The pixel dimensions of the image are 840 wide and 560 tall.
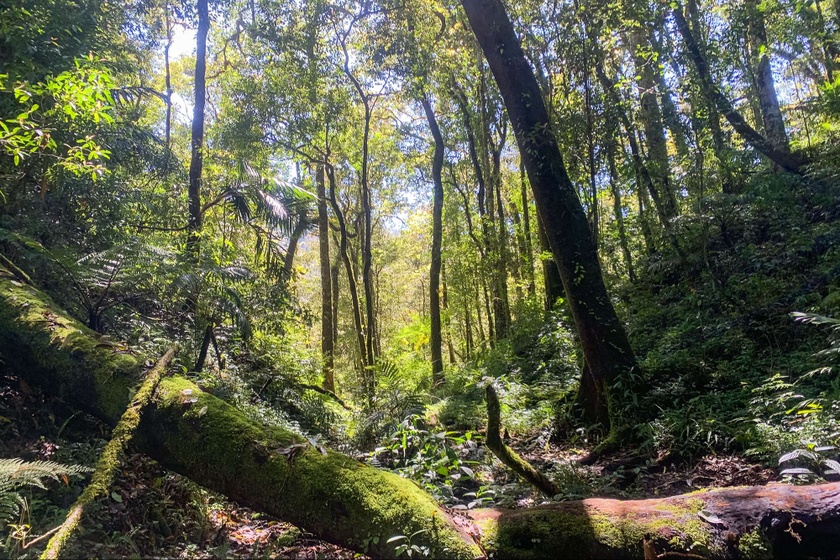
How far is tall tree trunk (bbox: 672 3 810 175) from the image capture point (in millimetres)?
8195

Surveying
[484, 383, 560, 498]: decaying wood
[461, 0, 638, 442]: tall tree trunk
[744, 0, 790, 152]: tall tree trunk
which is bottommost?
[484, 383, 560, 498]: decaying wood

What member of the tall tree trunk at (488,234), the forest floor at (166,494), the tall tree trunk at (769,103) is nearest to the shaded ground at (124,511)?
the forest floor at (166,494)

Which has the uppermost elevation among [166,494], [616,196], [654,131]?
[654,131]

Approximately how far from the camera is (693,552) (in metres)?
2.17

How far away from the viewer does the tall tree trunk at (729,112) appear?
323 inches

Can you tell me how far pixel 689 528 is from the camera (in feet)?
7.36

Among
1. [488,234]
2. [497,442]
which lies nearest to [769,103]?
[488,234]

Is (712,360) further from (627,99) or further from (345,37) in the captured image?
(345,37)

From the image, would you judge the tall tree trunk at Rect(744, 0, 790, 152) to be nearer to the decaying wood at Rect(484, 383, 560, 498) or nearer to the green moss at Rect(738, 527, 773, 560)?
the decaying wood at Rect(484, 383, 560, 498)

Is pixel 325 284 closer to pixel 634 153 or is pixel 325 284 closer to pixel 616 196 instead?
pixel 616 196

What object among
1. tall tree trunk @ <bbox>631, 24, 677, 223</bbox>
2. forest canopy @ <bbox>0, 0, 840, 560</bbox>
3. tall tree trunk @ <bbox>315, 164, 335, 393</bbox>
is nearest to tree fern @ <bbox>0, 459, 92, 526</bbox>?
forest canopy @ <bbox>0, 0, 840, 560</bbox>

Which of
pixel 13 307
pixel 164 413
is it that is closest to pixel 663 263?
pixel 164 413

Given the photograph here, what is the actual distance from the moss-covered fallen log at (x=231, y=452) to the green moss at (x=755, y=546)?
49.3 inches

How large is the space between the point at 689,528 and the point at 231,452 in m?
2.51
